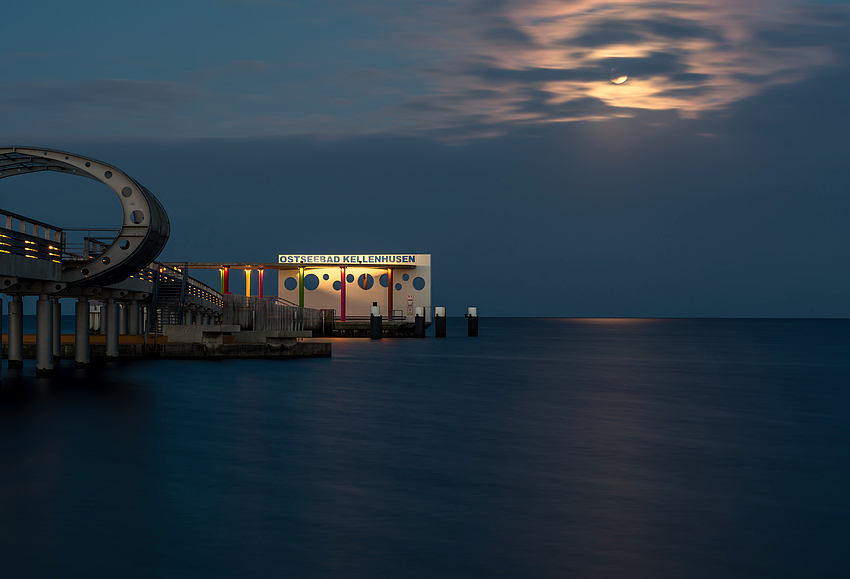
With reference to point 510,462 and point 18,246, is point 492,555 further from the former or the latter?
point 18,246

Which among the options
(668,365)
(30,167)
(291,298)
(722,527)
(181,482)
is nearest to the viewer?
(722,527)

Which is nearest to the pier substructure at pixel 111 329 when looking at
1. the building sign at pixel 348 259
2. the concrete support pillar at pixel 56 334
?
the concrete support pillar at pixel 56 334

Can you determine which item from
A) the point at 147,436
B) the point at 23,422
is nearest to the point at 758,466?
the point at 147,436

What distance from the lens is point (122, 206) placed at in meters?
28.5

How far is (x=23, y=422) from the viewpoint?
19781 mm

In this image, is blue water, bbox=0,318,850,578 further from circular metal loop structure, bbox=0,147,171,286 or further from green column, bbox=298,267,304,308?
green column, bbox=298,267,304,308

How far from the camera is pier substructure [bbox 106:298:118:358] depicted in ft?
119

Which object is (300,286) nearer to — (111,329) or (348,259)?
(348,259)

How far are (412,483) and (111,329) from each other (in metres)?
26.6

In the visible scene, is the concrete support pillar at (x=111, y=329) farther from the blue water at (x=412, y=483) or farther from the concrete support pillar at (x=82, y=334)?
the blue water at (x=412, y=483)

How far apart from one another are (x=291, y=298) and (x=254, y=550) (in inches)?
2650

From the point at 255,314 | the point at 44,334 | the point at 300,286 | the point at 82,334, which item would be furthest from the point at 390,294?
the point at 44,334

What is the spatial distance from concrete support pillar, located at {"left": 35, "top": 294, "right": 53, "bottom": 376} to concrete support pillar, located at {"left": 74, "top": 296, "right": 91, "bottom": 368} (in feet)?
15.9

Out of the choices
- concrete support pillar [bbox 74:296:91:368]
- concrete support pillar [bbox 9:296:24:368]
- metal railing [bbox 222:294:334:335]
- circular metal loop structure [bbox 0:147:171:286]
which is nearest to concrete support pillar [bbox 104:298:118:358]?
concrete support pillar [bbox 74:296:91:368]
